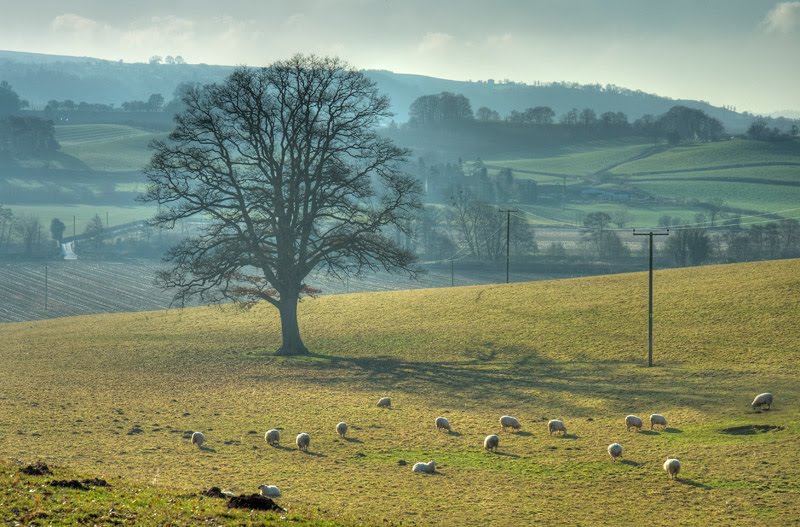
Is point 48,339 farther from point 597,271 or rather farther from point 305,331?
point 597,271

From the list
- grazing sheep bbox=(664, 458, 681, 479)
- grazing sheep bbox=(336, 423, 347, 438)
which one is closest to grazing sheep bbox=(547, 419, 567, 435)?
grazing sheep bbox=(664, 458, 681, 479)

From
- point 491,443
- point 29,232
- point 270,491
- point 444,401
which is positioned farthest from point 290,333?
point 29,232

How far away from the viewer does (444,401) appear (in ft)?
135

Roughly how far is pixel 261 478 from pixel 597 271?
104 meters

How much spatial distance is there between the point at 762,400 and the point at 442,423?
13.3 meters

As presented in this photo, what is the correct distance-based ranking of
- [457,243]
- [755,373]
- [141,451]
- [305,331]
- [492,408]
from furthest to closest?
[457,243] < [305,331] < [755,373] < [492,408] < [141,451]

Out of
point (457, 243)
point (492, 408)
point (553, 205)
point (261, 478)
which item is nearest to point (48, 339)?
point (492, 408)

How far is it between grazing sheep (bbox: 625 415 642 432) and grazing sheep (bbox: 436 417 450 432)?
6838 millimetres

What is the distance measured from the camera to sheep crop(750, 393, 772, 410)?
36.6 m

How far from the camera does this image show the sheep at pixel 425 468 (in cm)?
2823

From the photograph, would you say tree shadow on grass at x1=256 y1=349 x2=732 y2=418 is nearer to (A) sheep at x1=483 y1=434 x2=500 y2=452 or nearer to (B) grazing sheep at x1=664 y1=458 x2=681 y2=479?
(A) sheep at x1=483 y1=434 x2=500 y2=452

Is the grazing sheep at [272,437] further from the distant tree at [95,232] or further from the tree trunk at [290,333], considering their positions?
the distant tree at [95,232]

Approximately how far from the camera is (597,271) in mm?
125812

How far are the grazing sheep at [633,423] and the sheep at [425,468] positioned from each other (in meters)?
9.60
